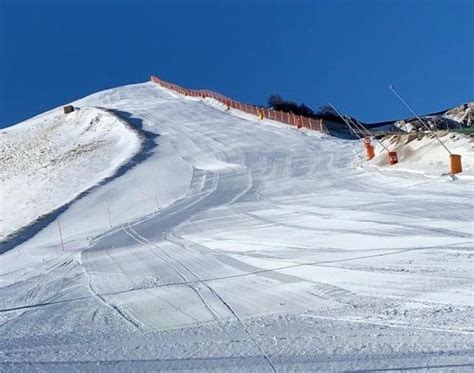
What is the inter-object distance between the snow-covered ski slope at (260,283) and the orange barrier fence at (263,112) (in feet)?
66.3

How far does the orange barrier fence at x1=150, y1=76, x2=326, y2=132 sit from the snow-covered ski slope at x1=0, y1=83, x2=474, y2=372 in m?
20.2

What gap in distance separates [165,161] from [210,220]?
59.0 ft

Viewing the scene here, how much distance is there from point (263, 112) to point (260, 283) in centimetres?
4470

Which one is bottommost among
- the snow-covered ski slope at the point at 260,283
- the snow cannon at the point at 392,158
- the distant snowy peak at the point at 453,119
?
the snow-covered ski slope at the point at 260,283

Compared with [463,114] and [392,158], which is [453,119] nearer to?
[463,114]

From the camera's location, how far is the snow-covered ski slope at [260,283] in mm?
6219

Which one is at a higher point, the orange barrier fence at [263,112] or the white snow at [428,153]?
the orange barrier fence at [263,112]

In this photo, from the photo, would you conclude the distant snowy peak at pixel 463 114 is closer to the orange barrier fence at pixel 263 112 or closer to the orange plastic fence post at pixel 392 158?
the orange barrier fence at pixel 263 112

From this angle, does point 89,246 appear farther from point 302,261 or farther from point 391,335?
point 391,335

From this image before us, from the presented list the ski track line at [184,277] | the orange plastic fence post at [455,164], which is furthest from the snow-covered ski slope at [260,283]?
the orange plastic fence post at [455,164]

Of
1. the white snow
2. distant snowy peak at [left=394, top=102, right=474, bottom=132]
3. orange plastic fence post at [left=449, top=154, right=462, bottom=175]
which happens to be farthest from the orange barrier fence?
orange plastic fence post at [left=449, top=154, right=462, bottom=175]

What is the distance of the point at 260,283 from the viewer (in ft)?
30.3

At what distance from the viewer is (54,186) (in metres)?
34.7

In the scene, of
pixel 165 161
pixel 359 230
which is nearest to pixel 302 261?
pixel 359 230
